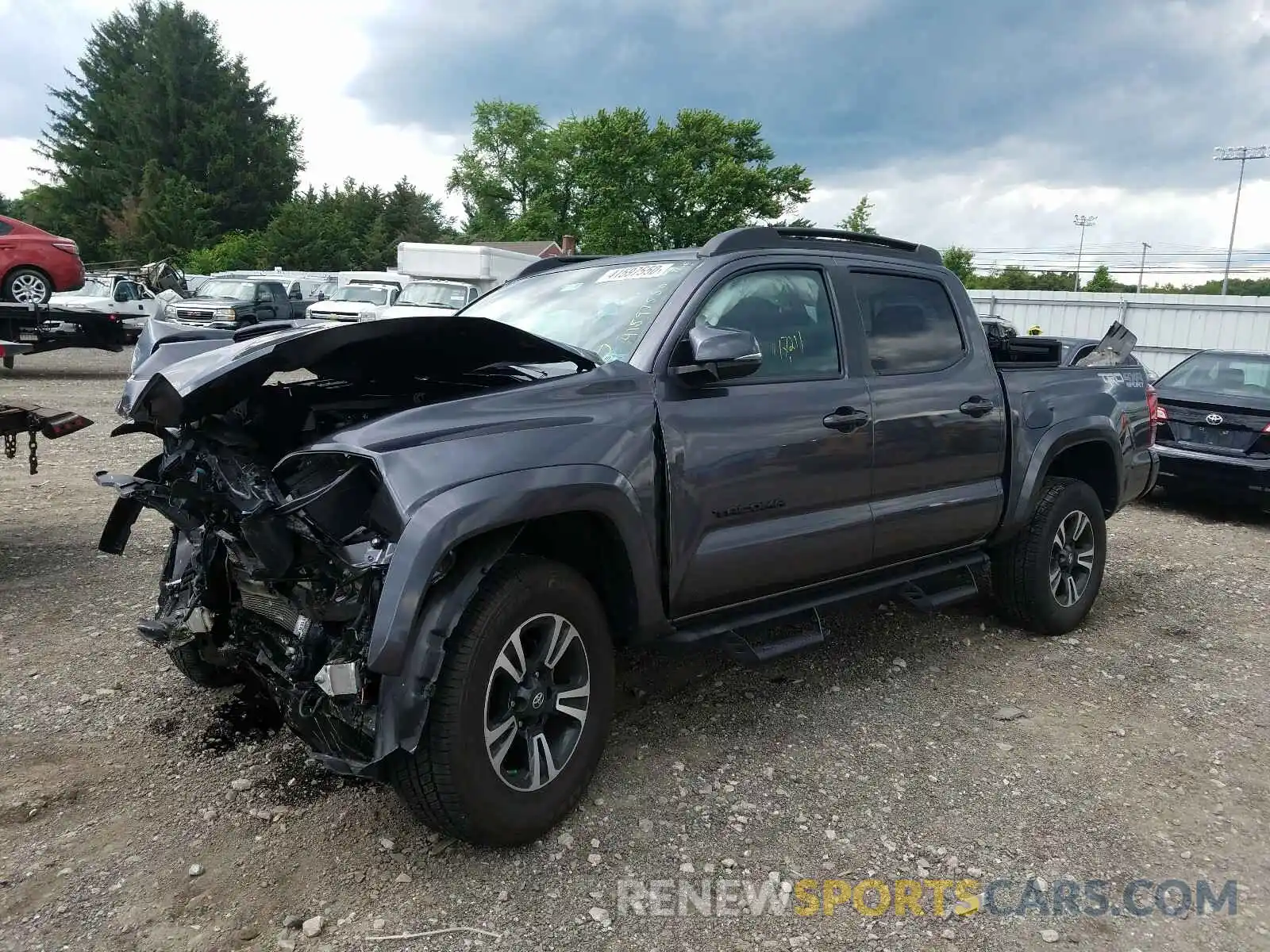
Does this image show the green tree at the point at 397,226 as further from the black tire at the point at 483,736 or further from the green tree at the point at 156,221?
the black tire at the point at 483,736

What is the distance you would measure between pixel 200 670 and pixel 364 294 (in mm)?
18348

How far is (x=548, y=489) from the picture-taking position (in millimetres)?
2822

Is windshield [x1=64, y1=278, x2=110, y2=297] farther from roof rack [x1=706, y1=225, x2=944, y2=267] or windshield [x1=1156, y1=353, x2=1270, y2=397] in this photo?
windshield [x1=1156, y1=353, x2=1270, y2=397]

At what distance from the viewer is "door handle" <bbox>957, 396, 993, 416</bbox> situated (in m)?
4.36

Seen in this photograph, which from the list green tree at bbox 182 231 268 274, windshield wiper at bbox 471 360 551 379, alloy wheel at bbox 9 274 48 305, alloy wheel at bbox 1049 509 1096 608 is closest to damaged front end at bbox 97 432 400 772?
windshield wiper at bbox 471 360 551 379

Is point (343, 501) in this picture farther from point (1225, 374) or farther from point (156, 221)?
point (156, 221)

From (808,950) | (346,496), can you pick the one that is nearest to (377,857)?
(346,496)

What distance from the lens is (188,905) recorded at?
104 inches

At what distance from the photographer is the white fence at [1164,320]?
62.4 ft

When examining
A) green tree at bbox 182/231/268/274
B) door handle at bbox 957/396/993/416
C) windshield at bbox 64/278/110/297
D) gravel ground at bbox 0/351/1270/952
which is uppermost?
green tree at bbox 182/231/268/274

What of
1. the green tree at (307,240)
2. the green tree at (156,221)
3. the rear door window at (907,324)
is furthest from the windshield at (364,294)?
the green tree at (307,240)

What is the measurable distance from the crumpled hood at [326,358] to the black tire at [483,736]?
0.73m

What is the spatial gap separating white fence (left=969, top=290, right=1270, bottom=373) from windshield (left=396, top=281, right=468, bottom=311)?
12.6m

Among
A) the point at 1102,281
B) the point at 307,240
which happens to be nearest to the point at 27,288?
the point at 307,240
